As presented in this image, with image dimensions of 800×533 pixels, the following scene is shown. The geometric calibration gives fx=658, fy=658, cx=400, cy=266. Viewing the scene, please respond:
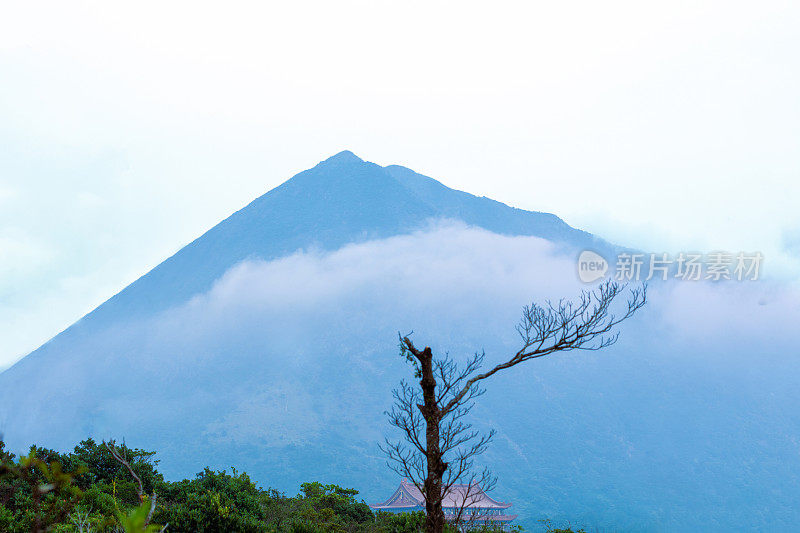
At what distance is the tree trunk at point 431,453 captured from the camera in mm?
7648

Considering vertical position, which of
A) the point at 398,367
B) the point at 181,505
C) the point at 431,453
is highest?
the point at 398,367

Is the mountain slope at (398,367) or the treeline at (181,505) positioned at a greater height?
the mountain slope at (398,367)

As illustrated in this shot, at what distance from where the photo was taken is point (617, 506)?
84.0 meters

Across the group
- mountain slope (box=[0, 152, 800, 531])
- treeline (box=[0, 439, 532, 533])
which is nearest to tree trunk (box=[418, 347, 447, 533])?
treeline (box=[0, 439, 532, 533])

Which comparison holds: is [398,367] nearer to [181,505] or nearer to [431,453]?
[181,505]

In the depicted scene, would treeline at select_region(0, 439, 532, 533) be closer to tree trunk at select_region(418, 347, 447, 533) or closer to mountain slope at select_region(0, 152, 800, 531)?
tree trunk at select_region(418, 347, 447, 533)

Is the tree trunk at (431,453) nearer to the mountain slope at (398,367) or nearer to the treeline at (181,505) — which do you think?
the treeline at (181,505)

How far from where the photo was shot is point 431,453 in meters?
7.79

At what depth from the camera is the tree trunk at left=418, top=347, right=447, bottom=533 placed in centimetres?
765

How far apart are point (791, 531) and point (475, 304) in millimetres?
59617

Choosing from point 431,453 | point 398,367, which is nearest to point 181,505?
point 431,453

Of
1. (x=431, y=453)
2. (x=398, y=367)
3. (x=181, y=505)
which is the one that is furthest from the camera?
(x=398, y=367)

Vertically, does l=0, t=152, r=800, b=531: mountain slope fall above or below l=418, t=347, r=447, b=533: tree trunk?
above

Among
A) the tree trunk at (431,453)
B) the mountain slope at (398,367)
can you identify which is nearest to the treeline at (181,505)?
the tree trunk at (431,453)
